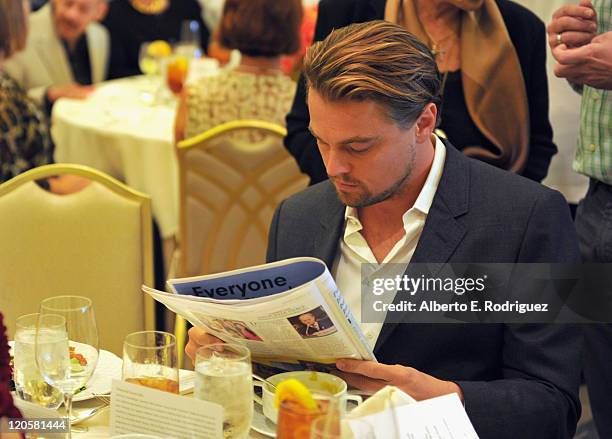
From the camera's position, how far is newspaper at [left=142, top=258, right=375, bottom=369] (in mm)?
1430

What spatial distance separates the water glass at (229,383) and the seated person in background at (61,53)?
3.39m

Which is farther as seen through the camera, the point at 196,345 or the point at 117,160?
the point at 117,160

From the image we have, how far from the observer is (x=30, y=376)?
1.49 meters

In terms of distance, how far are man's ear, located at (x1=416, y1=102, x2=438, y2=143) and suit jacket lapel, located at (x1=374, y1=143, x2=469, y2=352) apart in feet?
0.28

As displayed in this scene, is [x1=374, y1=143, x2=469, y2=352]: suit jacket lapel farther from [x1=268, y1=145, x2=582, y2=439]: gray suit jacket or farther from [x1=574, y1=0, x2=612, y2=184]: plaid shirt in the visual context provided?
[x1=574, y1=0, x2=612, y2=184]: plaid shirt

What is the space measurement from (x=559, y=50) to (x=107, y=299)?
128 cm

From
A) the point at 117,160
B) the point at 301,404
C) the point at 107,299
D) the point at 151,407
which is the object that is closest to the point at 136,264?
the point at 107,299

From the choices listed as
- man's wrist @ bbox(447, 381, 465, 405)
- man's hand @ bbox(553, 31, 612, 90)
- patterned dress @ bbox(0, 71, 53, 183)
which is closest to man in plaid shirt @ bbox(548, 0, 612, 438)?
man's hand @ bbox(553, 31, 612, 90)

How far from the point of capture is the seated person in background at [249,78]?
11.0 ft

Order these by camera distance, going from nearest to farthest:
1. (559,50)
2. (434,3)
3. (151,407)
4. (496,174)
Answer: (151,407) → (496,174) → (559,50) → (434,3)

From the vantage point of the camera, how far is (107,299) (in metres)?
2.37

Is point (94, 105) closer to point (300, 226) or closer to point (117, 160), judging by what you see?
point (117, 160)

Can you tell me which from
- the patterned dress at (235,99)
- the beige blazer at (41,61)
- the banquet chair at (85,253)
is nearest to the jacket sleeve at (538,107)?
the patterned dress at (235,99)

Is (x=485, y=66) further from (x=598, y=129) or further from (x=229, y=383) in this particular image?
(x=229, y=383)
